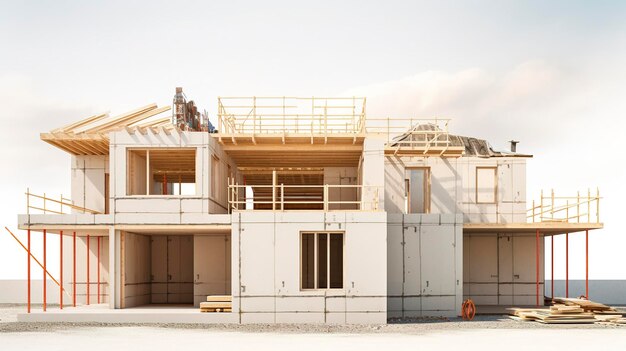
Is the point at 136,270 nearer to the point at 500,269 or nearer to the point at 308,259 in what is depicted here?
the point at 308,259

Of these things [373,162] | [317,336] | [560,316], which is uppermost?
[373,162]

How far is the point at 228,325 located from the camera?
2175 cm

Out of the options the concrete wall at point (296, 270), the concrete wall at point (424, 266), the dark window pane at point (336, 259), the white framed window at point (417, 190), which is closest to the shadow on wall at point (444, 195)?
the white framed window at point (417, 190)

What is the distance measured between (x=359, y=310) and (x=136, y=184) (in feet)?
30.0

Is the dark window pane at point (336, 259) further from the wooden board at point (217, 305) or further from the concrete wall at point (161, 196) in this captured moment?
the concrete wall at point (161, 196)

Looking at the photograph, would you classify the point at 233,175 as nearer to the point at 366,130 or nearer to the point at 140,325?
the point at 366,130

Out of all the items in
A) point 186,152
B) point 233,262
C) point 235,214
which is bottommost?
point 233,262

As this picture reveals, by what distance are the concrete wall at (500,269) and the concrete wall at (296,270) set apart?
879cm

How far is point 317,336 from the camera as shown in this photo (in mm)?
19281

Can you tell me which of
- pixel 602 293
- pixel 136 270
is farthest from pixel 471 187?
pixel 602 293

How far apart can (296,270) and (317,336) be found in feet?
10.8

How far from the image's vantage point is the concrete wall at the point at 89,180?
28723mm

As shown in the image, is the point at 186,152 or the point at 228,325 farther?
the point at 186,152

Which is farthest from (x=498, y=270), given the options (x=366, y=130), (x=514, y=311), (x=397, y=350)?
(x=397, y=350)
